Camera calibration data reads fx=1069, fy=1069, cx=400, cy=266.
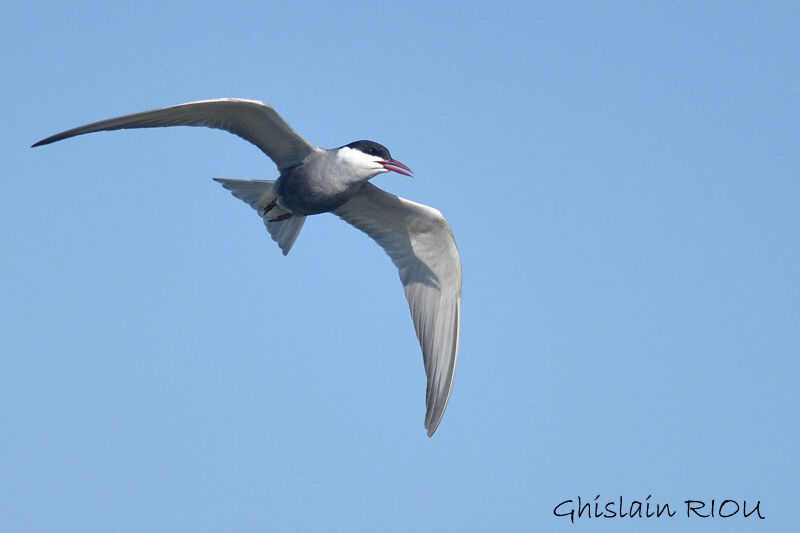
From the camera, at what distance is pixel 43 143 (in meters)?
10.2

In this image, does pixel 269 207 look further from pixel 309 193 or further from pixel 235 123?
pixel 235 123

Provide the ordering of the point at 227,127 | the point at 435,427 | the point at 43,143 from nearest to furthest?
the point at 43,143, the point at 227,127, the point at 435,427

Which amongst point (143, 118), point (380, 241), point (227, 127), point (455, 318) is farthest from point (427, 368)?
point (143, 118)

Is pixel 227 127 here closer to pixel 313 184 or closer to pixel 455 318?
pixel 313 184

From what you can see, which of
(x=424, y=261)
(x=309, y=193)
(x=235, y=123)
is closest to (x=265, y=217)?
(x=309, y=193)

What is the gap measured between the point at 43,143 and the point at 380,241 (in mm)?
4699

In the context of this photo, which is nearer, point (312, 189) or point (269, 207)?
point (312, 189)

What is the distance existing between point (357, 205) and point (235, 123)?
2.29m

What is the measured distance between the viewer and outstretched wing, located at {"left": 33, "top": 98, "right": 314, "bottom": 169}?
10531 millimetres

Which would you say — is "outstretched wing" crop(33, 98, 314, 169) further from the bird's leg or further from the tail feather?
the tail feather

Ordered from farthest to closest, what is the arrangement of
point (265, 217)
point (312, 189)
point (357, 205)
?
point (357, 205), point (265, 217), point (312, 189)

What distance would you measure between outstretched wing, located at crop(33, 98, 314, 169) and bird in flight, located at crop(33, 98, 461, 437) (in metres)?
0.01

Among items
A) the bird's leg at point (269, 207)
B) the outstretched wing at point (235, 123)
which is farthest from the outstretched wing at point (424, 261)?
the outstretched wing at point (235, 123)

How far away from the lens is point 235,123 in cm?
1161
